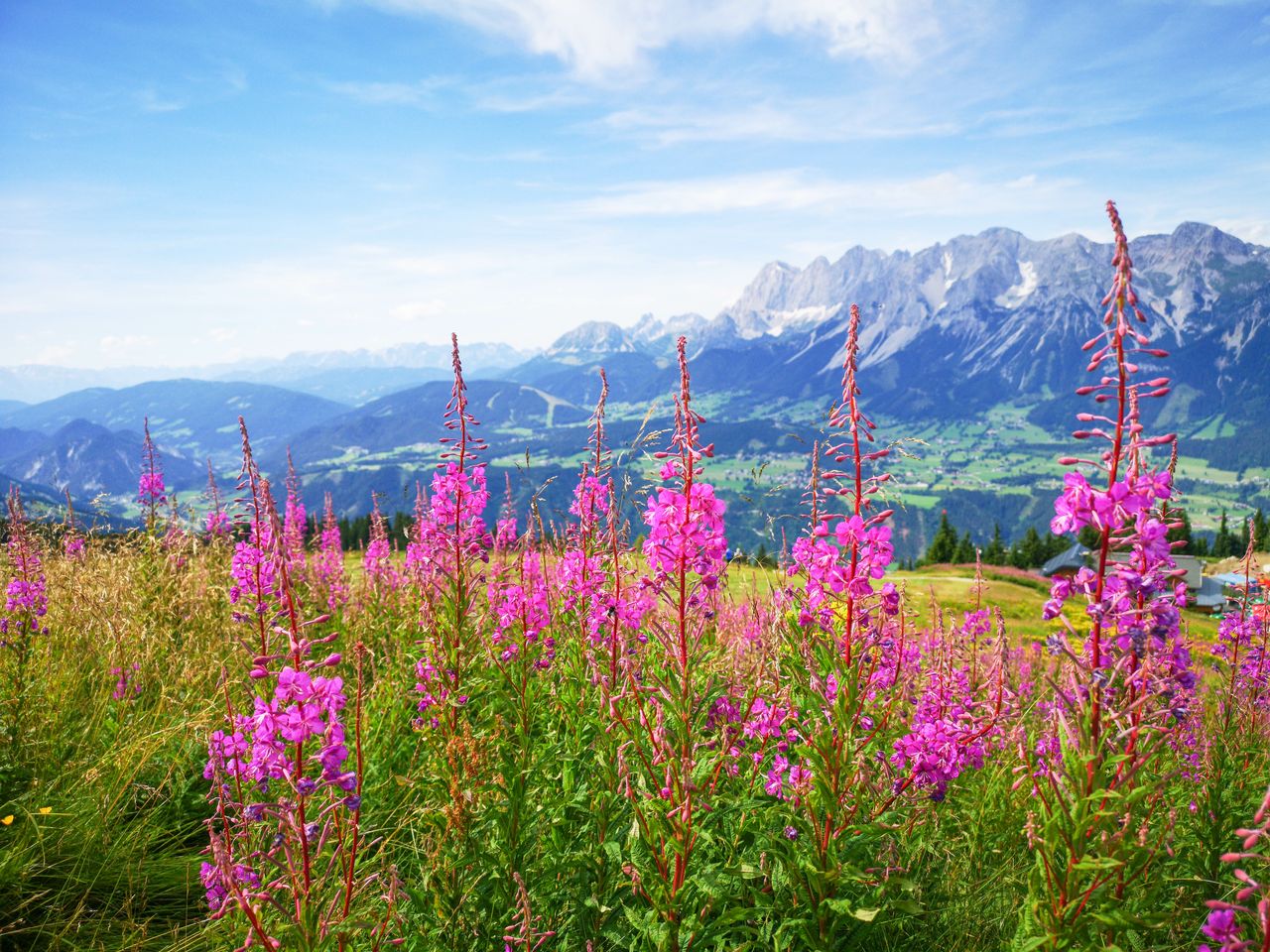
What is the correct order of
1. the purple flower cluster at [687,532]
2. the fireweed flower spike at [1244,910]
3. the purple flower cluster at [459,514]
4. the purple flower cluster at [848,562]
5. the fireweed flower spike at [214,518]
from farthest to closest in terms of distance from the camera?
A: the fireweed flower spike at [214,518] < the purple flower cluster at [459,514] < the purple flower cluster at [848,562] < the purple flower cluster at [687,532] < the fireweed flower spike at [1244,910]

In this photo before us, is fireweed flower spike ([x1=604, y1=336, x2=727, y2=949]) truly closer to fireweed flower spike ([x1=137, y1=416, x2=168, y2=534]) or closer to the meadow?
the meadow

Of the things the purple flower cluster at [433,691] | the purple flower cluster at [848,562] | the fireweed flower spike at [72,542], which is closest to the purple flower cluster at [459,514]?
the purple flower cluster at [433,691]

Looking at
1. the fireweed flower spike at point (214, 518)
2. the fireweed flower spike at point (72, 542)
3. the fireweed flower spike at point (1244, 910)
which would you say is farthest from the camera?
the fireweed flower spike at point (214, 518)

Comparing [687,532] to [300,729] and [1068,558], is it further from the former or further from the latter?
[1068,558]

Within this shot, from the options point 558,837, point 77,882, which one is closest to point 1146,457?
point 558,837

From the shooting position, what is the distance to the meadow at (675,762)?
299 cm

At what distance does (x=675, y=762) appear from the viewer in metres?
3.61

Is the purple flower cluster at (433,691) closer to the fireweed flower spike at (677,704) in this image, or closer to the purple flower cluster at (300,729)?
the fireweed flower spike at (677,704)

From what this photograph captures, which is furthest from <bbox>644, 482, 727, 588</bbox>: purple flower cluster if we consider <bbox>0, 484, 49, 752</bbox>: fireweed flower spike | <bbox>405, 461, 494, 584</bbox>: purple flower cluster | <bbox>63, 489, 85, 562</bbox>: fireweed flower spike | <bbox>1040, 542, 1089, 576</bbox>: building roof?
<bbox>1040, 542, 1089, 576</bbox>: building roof

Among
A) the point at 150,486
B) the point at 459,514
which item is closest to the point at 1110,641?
the point at 459,514

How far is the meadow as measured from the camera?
2.99 m

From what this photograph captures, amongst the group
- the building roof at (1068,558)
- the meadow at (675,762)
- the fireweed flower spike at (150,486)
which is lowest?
the building roof at (1068,558)

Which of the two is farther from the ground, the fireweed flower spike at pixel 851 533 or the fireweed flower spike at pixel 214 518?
the fireweed flower spike at pixel 851 533

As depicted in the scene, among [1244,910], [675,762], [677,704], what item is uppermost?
[677,704]
